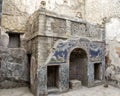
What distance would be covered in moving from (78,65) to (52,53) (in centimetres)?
228

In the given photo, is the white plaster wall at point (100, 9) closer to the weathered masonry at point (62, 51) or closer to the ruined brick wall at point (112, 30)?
the ruined brick wall at point (112, 30)

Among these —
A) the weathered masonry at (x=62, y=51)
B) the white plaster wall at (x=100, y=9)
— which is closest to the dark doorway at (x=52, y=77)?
the weathered masonry at (x=62, y=51)

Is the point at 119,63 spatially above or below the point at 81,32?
below

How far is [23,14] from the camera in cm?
730

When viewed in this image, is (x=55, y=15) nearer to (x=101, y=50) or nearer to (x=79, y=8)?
(x=101, y=50)

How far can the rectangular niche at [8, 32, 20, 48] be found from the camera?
709 centimetres

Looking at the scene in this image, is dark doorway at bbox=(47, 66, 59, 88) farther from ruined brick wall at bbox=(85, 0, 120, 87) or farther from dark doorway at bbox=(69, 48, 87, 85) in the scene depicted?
ruined brick wall at bbox=(85, 0, 120, 87)

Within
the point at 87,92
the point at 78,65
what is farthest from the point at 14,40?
the point at 87,92

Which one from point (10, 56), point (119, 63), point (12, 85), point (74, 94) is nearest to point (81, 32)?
point (119, 63)

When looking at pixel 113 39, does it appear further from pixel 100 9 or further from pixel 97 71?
pixel 100 9

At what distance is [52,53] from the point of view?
5.55 m

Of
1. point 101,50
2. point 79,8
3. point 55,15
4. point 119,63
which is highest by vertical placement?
point 79,8

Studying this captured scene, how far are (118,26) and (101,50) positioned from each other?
1.55 m

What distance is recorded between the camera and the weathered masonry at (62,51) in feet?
17.5
